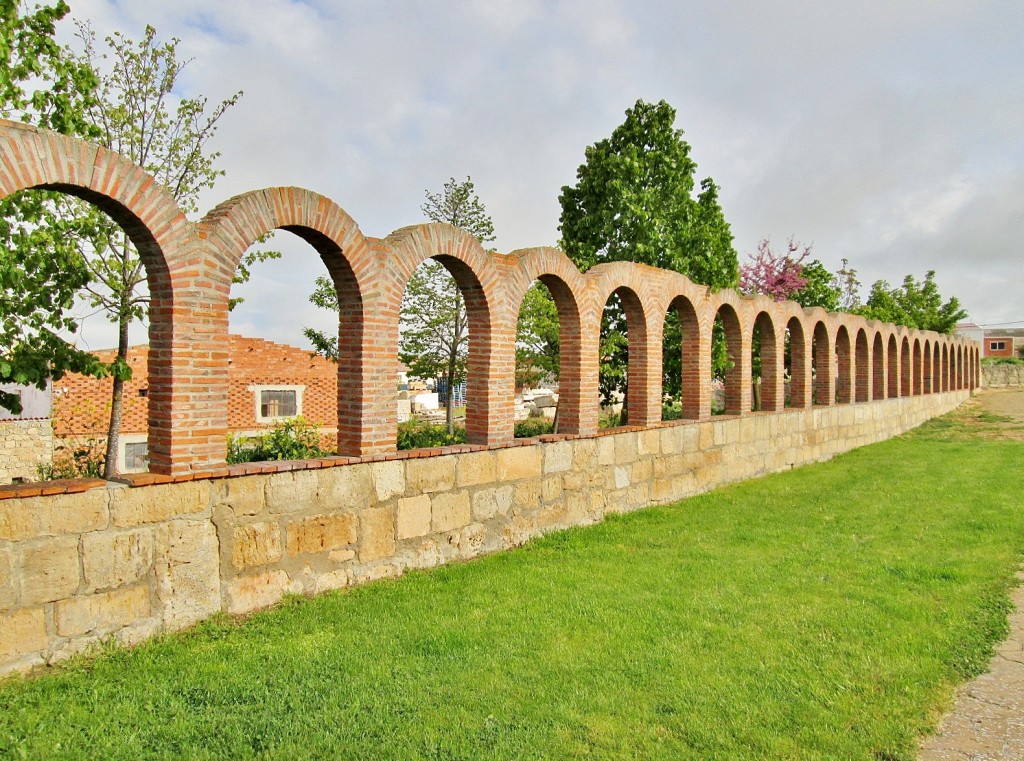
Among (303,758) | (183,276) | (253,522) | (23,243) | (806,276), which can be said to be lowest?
(303,758)

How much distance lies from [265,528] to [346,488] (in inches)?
26.0

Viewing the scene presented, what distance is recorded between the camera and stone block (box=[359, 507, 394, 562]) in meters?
5.41

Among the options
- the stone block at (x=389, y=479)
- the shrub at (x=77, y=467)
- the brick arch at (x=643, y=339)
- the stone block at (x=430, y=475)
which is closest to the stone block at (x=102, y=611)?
the stone block at (x=389, y=479)

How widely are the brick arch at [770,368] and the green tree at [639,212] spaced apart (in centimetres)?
103

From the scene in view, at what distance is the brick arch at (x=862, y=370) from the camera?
55.2ft

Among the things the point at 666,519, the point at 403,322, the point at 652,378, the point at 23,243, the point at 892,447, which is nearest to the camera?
the point at 23,243

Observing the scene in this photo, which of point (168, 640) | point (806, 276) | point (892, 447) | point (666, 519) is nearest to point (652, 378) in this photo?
point (666, 519)

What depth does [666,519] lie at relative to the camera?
7.84 m

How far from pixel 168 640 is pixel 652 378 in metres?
6.04

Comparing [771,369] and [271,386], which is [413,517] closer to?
[771,369]

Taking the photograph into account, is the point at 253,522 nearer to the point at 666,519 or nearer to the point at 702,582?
the point at 702,582

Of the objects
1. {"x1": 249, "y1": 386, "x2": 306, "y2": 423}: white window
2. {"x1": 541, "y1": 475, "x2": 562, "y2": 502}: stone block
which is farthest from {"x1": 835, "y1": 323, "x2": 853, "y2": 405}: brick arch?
{"x1": 249, "y1": 386, "x2": 306, "y2": 423}: white window

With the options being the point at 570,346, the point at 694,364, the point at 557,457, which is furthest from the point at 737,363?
the point at 557,457

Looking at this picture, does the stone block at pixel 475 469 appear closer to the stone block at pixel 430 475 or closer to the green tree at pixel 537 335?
the stone block at pixel 430 475
